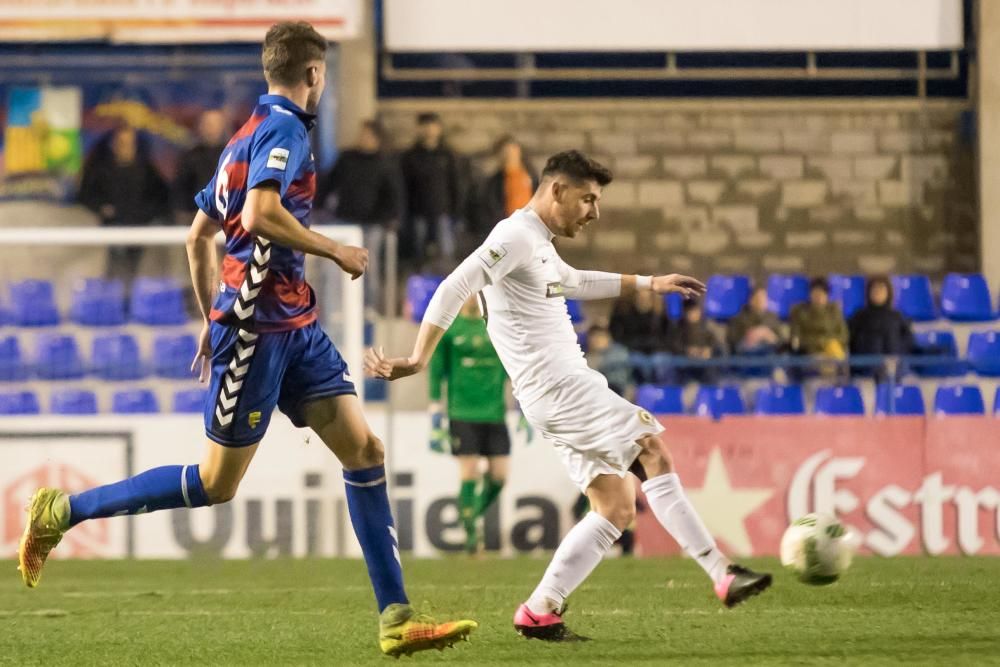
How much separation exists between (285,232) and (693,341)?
27.4 feet

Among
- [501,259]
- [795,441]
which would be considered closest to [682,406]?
[795,441]

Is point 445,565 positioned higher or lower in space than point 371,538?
lower

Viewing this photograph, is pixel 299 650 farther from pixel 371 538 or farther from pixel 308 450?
Answer: pixel 308 450

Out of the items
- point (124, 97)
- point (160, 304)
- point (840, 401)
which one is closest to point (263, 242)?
point (160, 304)

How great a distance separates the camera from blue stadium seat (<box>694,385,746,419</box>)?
1292 cm

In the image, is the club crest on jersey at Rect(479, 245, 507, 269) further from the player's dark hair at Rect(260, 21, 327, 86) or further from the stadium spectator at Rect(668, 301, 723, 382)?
the stadium spectator at Rect(668, 301, 723, 382)

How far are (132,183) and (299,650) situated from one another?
8.60 m

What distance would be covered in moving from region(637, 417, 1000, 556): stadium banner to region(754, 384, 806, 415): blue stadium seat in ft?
3.85

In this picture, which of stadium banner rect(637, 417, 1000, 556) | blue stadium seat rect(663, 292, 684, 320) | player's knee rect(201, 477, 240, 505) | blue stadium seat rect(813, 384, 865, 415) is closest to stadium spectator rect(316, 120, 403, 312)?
blue stadium seat rect(663, 292, 684, 320)

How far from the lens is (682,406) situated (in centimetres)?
1289

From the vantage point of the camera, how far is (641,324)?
13.2 m

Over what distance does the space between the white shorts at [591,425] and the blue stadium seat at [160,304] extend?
5864 millimetres

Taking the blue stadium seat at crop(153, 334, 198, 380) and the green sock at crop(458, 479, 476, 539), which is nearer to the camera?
the green sock at crop(458, 479, 476, 539)

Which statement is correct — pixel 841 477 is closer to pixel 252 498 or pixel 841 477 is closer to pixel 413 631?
pixel 252 498
